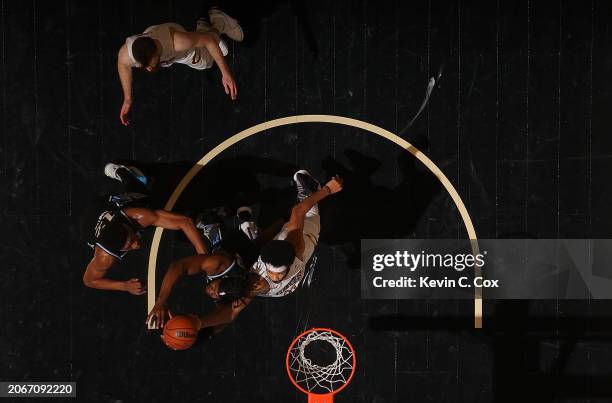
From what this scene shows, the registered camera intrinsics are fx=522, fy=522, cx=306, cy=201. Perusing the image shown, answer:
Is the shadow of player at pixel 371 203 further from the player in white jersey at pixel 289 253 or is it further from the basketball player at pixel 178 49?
the basketball player at pixel 178 49

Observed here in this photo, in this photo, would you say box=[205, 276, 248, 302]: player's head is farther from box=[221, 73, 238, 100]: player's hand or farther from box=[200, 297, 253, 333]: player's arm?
box=[221, 73, 238, 100]: player's hand

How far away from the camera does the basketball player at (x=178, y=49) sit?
5.44 m

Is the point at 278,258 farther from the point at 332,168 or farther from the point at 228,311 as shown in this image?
the point at 332,168

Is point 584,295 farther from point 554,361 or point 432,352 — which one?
point 432,352

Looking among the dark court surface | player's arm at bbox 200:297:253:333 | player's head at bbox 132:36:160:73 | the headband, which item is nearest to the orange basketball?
player's arm at bbox 200:297:253:333

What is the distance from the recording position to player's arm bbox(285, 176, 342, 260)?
5648 millimetres

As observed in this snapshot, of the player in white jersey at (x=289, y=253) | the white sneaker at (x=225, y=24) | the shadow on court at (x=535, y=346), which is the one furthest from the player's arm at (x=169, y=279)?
the white sneaker at (x=225, y=24)

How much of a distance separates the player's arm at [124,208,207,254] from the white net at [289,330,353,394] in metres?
1.66

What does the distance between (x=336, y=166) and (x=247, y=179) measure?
1.06m

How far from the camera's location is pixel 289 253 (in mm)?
5211

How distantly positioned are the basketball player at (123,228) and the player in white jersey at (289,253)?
0.75 metres

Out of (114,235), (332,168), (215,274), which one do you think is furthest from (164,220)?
(332,168)

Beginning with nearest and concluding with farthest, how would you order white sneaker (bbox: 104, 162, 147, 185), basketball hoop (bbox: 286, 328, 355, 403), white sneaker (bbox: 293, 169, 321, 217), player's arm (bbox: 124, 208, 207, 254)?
player's arm (bbox: 124, 208, 207, 254) < white sneaker (bbox: 293, 169, 321, 217) < white sneaker (bbox: 104, 162, 147, 185) < basketball hoop (bbox: 286, 328, 355, 403)

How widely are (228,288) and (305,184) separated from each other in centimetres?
143
